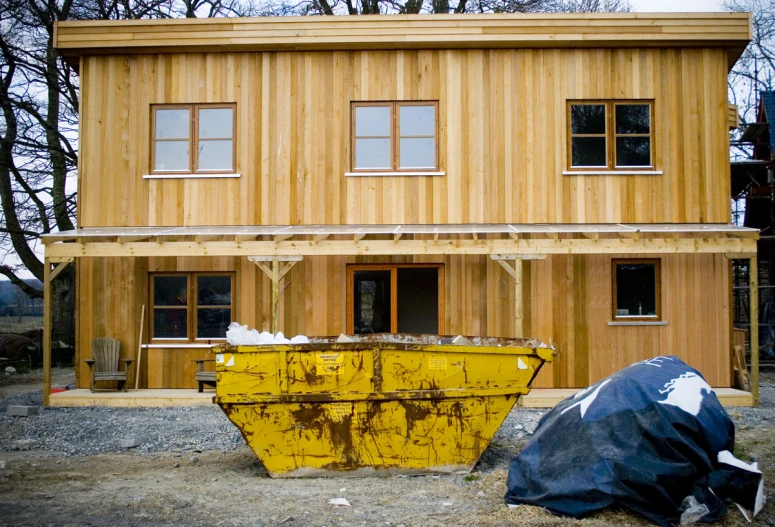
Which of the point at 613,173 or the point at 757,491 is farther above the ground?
the point at 613,173

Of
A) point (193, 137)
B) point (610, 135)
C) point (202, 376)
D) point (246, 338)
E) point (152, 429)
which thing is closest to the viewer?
point (246, 338)

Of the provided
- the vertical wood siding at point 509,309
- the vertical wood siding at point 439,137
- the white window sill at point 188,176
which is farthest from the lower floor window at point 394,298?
the white window sill at point 188,176

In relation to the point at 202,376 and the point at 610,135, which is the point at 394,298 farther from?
the point at 610,135

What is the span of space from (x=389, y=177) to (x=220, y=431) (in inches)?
218

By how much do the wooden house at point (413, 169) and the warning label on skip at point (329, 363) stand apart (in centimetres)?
540

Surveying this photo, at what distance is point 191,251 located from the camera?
12.4 meters

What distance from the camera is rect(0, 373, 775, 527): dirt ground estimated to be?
661cm

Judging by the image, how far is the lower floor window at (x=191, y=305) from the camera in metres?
13.9

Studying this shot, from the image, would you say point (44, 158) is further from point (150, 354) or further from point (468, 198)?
point (468, 198)

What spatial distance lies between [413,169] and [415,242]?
2177mm

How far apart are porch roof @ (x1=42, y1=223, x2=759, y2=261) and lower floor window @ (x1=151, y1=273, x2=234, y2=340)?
98cm

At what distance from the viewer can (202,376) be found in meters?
13.0

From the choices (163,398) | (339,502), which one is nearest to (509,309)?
(163,398)

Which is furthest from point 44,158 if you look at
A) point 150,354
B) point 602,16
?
point 602,16
